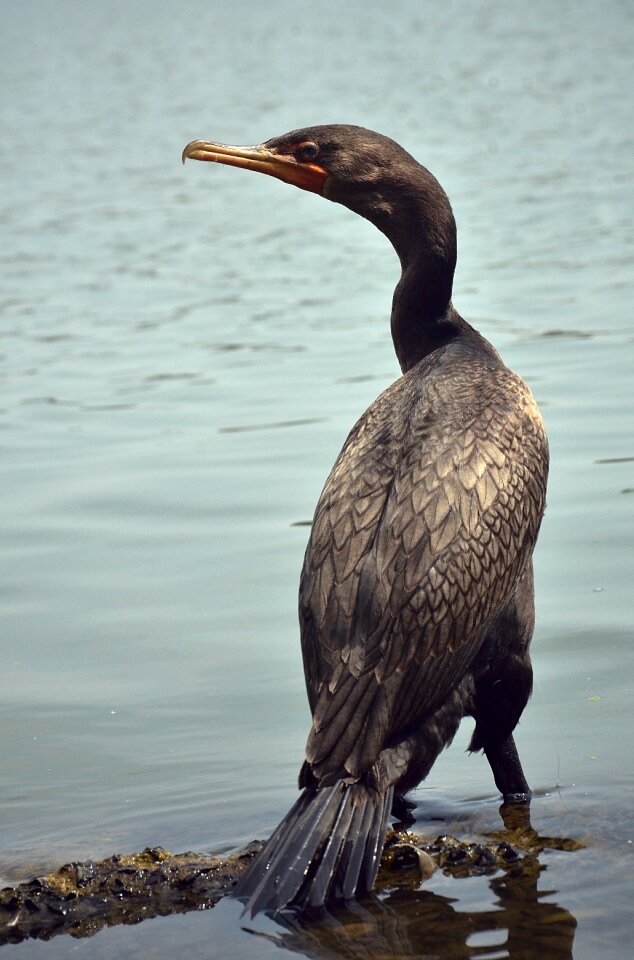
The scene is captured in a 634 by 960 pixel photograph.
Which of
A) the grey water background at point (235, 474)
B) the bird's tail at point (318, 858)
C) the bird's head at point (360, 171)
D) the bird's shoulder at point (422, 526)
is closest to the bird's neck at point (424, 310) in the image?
the bird's head at point (360, 171)

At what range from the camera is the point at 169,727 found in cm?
605

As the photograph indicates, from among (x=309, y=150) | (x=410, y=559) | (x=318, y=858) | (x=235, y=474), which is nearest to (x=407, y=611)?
(x=410, y=559)

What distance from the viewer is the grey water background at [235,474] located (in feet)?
17.3

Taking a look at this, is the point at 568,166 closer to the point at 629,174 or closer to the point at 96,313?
the point at 629,174

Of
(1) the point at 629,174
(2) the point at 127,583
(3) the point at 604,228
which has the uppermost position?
(1) the point at 629,174

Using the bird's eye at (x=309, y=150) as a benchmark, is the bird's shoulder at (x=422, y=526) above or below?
below

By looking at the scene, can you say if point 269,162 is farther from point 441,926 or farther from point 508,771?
point 441,926

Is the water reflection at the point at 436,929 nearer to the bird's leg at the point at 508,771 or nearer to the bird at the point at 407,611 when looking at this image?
the bird at the point at 407,611

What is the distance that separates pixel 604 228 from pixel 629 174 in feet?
11.9

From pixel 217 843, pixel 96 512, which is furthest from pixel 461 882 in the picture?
pixel 96 512

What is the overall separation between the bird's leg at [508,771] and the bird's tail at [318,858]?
0.91 m

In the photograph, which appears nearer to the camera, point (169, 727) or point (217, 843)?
point (217, 843)

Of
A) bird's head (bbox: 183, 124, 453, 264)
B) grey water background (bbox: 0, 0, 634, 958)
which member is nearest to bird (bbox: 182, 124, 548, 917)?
grey water background (bbox: 0, 0, 634, 958)

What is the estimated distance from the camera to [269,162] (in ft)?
20.2
